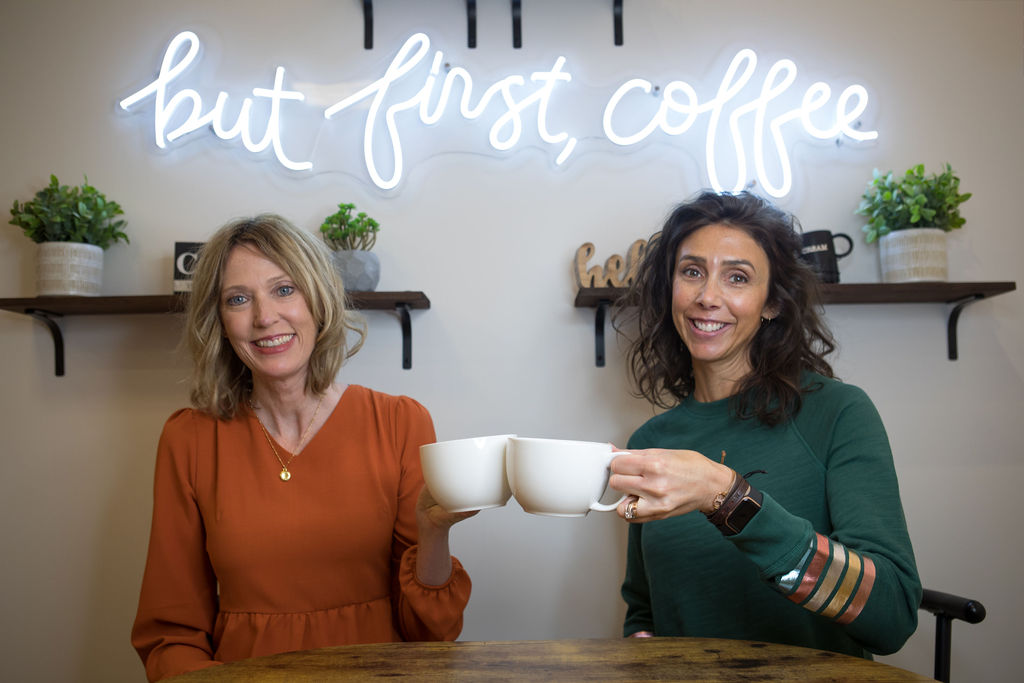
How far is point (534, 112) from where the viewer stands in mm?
2217

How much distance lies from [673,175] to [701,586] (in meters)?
1.28

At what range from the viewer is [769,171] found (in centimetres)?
220

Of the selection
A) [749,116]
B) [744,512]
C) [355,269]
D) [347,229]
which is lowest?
[744,512]

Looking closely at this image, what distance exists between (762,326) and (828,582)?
2.13ft

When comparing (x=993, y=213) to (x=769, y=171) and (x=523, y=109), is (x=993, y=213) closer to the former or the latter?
(x=769, y=171)

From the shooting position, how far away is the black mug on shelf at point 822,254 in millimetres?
1997

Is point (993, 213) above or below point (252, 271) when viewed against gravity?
above

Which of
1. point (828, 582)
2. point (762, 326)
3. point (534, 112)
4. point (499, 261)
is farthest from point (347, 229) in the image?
point (828, 582)

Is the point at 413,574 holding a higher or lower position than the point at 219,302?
lower

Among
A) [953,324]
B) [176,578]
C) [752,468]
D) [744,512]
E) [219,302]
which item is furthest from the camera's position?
[953,324]

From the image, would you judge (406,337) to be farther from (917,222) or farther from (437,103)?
(917,222)

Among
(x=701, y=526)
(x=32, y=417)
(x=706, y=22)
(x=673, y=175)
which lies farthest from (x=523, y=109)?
Answer: (x=32, y=417)

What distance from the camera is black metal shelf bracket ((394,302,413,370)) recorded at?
2.08 m

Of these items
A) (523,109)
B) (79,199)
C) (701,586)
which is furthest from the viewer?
(523,109)
